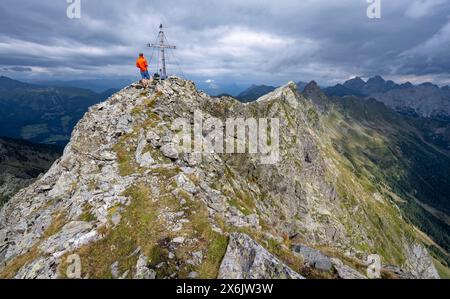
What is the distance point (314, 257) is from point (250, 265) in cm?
820

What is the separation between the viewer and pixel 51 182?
45.4m

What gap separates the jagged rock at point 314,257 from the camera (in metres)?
28.1

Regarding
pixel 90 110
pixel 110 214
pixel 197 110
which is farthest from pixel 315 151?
pixel 110 214

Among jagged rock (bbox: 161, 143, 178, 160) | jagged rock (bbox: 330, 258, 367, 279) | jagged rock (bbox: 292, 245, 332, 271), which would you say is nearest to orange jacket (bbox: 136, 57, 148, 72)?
Result: jagged rock (bbox: 161, 143, 178, 160)

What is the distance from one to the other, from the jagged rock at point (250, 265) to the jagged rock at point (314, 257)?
156 inches

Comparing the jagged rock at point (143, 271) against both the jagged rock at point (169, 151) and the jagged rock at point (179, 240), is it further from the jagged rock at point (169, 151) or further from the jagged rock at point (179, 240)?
the jagged rock at point (169, 151)

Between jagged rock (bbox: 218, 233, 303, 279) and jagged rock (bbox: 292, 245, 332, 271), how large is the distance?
3.95 metres

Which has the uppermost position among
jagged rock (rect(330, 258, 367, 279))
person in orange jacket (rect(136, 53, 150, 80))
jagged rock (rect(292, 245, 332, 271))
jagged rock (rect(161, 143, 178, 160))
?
person in orange jacket (rect(136, 53, 150, 80))

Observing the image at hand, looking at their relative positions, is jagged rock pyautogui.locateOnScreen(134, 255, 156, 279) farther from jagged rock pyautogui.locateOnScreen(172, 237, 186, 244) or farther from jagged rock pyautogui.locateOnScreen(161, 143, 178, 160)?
jagged rock pyautogui.locateOnScreen(161, 143, 178, 160)

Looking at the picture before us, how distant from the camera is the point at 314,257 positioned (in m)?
29.5

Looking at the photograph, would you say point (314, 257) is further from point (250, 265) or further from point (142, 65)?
point (142, 65)

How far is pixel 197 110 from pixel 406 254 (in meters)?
186

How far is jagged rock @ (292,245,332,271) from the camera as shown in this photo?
2806 centimetres

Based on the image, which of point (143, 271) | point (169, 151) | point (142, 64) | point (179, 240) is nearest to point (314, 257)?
point (179, 240)
